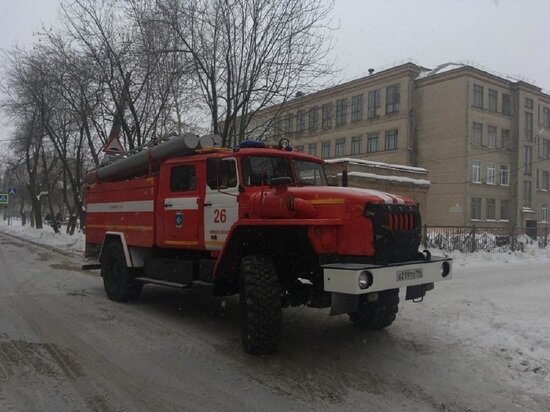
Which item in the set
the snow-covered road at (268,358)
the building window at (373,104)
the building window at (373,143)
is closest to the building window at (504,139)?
the building window at (373,143)

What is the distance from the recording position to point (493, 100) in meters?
51.0

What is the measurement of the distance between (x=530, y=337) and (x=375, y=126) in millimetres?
50105

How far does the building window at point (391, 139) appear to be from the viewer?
53.3 m

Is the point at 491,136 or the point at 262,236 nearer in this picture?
the point at 262,236

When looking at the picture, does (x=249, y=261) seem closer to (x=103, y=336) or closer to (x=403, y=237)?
(x=403, y=237)

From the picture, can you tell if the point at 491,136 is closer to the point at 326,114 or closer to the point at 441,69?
the point at 441,69

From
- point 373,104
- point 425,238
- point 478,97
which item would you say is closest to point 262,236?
point 425,238

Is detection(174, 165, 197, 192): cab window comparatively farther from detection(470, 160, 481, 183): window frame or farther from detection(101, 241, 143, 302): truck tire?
detection(470, 160, 481, 183): window frame

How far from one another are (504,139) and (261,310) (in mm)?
52670

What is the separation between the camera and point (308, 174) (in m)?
7.60

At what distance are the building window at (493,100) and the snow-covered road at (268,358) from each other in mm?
45350

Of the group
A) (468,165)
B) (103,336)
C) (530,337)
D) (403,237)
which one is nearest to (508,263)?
(530,337)

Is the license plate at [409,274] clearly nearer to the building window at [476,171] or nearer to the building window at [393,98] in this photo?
the building window at [476,171]

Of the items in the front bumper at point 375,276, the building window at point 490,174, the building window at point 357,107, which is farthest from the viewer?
the building window at point 357,107
